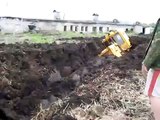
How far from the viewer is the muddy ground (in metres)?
6.98

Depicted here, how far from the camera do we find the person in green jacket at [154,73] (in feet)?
7.16

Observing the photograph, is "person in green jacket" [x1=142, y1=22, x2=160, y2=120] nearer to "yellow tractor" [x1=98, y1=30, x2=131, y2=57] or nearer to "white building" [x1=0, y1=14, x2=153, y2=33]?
"yellow tractor" [x1=98, y1=30, x2=131, y2=57]

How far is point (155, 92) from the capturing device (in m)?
2.22

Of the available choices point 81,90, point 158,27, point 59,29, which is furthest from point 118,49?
point 59,29

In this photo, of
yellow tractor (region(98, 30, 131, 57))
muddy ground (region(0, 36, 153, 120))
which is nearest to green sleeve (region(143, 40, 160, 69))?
muddy ground (region(0, 36, 153, 120))

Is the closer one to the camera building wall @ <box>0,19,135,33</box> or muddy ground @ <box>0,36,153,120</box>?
muddy ground @ <box>0,36,153,120</box>

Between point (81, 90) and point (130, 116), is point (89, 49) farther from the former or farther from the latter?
point (130, 116)

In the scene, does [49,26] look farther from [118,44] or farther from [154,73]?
[154,73]

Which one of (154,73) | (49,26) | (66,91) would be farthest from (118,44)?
(49,26)

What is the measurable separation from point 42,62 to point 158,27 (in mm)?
11983

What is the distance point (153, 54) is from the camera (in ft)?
7.26

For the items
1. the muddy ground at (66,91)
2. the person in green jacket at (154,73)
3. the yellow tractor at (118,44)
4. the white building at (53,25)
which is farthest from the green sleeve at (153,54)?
the white building at (53,25)

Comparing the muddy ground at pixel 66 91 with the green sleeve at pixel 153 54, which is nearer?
the green sleeve at pixel 153 54

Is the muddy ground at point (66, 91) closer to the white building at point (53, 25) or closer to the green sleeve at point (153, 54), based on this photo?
the green sleeve at point (153, 54)
